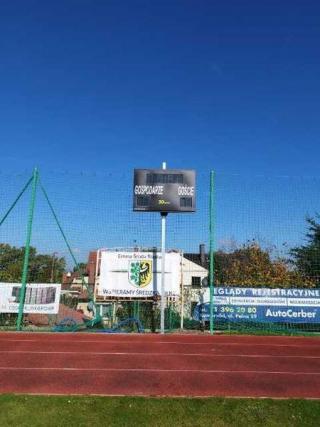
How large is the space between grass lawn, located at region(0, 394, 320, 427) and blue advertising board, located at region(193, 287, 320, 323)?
26.3ft

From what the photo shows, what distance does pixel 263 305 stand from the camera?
49.6 feet

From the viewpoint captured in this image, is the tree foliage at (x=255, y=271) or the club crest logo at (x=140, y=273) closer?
the club crest logo at (x=140, y=273)

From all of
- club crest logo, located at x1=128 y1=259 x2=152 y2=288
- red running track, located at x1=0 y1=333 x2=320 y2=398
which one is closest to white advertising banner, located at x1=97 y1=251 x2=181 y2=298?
club crest logo, located at x1=128 y1=259 x2=152 y2=288

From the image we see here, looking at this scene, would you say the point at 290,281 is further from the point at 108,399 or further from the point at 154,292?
the point at 108,399

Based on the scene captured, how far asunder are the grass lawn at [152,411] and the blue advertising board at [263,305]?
8015 mm

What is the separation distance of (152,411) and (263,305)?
9182 mm

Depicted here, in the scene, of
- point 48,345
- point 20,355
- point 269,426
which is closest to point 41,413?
point 269,426

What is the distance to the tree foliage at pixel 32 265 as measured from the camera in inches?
586

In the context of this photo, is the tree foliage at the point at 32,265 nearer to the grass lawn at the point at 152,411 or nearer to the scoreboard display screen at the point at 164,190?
the scoreboard display screen at the point at 164,190

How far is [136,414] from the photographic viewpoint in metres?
6.39

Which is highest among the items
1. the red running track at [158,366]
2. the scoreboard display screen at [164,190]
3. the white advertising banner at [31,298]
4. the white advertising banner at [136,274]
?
the scoreboard display screen at [164,190]

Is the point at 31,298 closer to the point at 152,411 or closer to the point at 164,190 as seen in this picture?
the point at 164,190

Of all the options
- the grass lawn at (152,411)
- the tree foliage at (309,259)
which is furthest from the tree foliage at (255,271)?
the grass lawn at (152,411)

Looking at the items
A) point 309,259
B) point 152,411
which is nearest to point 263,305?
point 309,259
